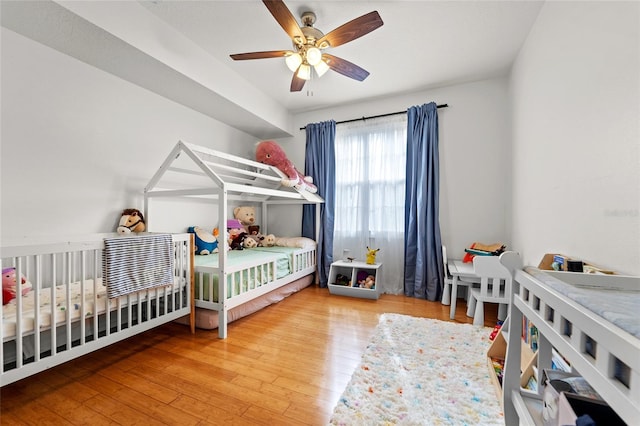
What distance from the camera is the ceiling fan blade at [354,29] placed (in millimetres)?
1643

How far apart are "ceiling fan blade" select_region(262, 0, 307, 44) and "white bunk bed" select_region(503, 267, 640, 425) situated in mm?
1861

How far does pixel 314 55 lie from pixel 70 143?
2.12 meters

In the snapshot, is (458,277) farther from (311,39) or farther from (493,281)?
(311,39)

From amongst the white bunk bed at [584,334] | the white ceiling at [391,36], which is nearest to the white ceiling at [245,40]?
the white ceiling at [391,36]

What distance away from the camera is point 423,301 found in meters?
3.07

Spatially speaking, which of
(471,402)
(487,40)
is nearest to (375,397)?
(471,402)

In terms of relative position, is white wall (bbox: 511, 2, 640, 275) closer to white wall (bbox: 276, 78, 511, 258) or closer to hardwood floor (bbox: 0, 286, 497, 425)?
white wall (bbox: 276, 78, 511, 258)

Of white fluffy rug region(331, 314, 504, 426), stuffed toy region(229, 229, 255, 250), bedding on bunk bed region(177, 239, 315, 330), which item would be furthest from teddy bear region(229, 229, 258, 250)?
white fluffy rug region(331, 314, 504, 426)

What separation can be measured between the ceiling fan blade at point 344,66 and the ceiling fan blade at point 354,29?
6.4 inches

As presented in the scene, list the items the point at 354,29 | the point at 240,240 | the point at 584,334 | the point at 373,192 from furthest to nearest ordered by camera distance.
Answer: the point at 373,192, the point at 240,240, the point at 354,29, the point at 584,334

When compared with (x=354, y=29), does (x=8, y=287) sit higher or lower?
lower

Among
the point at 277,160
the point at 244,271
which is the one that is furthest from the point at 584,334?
the point at 277,160

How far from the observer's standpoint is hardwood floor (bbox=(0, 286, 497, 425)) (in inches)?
51.4

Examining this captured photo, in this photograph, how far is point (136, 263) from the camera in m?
1.79
